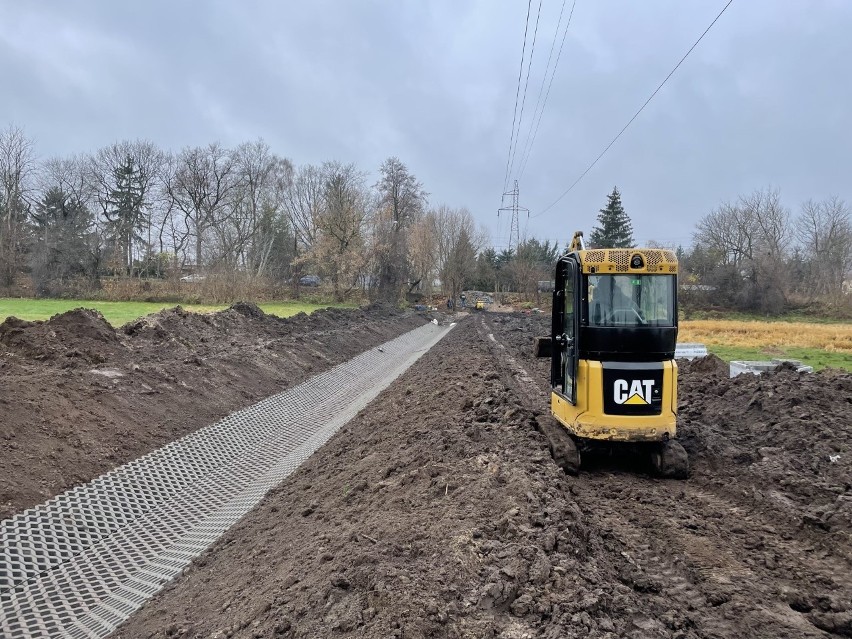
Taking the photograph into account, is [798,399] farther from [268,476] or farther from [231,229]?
[231,229]

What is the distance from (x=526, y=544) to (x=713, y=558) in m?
2.06

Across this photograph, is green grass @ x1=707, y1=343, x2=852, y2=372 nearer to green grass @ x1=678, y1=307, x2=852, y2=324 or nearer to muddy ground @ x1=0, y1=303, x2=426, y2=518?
muddy ground @ x1=0, y1=303, x2=426, y2=518

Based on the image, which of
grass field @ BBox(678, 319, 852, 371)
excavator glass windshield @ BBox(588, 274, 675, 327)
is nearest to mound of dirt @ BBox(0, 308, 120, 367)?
excavator glass windshield @ BBox(588, 274, 675, 327)

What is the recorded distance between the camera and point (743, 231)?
206 ft

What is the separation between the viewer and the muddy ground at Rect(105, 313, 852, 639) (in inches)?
141

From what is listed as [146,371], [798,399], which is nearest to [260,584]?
[146,371]

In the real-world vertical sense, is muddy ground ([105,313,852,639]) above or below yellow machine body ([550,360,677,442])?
below

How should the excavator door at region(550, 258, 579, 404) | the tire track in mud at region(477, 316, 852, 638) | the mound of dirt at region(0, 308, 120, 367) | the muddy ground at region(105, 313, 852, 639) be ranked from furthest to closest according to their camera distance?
the mound of dirt at region(0, 308, 120, 367)
the excavator door at region(550, 258, 579, 404)
the tire track in mud at region(477, 316, 852, 638)
the muddy ground at region(105, 313, 852, 639)

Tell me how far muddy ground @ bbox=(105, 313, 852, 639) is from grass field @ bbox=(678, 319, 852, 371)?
1440 centimetres

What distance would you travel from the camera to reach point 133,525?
21.8ft

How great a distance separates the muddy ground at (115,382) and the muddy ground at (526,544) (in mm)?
2795

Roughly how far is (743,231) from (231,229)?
57.1m

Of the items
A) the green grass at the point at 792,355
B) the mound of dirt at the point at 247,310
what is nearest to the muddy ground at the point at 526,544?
the green grass at the point at 792,355

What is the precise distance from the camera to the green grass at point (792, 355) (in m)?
20.0
